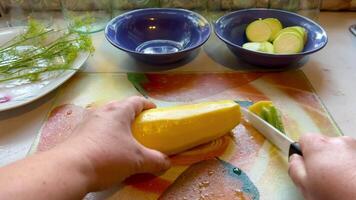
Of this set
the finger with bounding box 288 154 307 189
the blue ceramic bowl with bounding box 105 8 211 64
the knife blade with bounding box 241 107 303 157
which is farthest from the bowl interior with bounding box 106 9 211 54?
the finger with bounding box 288 154 307 189

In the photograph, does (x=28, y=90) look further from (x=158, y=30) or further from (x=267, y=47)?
(x=267, y=47)

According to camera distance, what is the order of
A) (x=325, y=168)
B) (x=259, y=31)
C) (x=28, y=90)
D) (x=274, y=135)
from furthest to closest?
(x=259, y=31) < (x=28, y=90) < (x=274, y=135) < (x=325, y=168)

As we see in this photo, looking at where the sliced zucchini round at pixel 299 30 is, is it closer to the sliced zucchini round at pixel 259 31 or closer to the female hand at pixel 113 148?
the sliced zucchini round at pixel 259 31

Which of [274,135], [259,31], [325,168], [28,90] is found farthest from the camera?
[259,31]

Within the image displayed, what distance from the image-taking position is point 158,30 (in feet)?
2.72

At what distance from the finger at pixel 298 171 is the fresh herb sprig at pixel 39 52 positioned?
0.46m

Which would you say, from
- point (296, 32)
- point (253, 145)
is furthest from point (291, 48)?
point (253, 145)

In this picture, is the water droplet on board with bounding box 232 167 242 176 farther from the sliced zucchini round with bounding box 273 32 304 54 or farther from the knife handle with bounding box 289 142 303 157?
the sliced zucchini round with bounding box 273 32 304 54

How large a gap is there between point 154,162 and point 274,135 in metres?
0.19

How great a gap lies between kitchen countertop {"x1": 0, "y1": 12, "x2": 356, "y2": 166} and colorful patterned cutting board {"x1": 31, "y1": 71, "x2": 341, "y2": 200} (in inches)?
0.9

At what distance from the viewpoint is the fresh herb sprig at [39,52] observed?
70 centimetres

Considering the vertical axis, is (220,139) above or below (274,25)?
below

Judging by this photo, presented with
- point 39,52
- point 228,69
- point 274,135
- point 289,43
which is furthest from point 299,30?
point 39,52

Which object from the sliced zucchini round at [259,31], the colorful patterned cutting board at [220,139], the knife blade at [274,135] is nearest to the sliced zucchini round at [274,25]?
the sliced zucchini round at [259,31]
